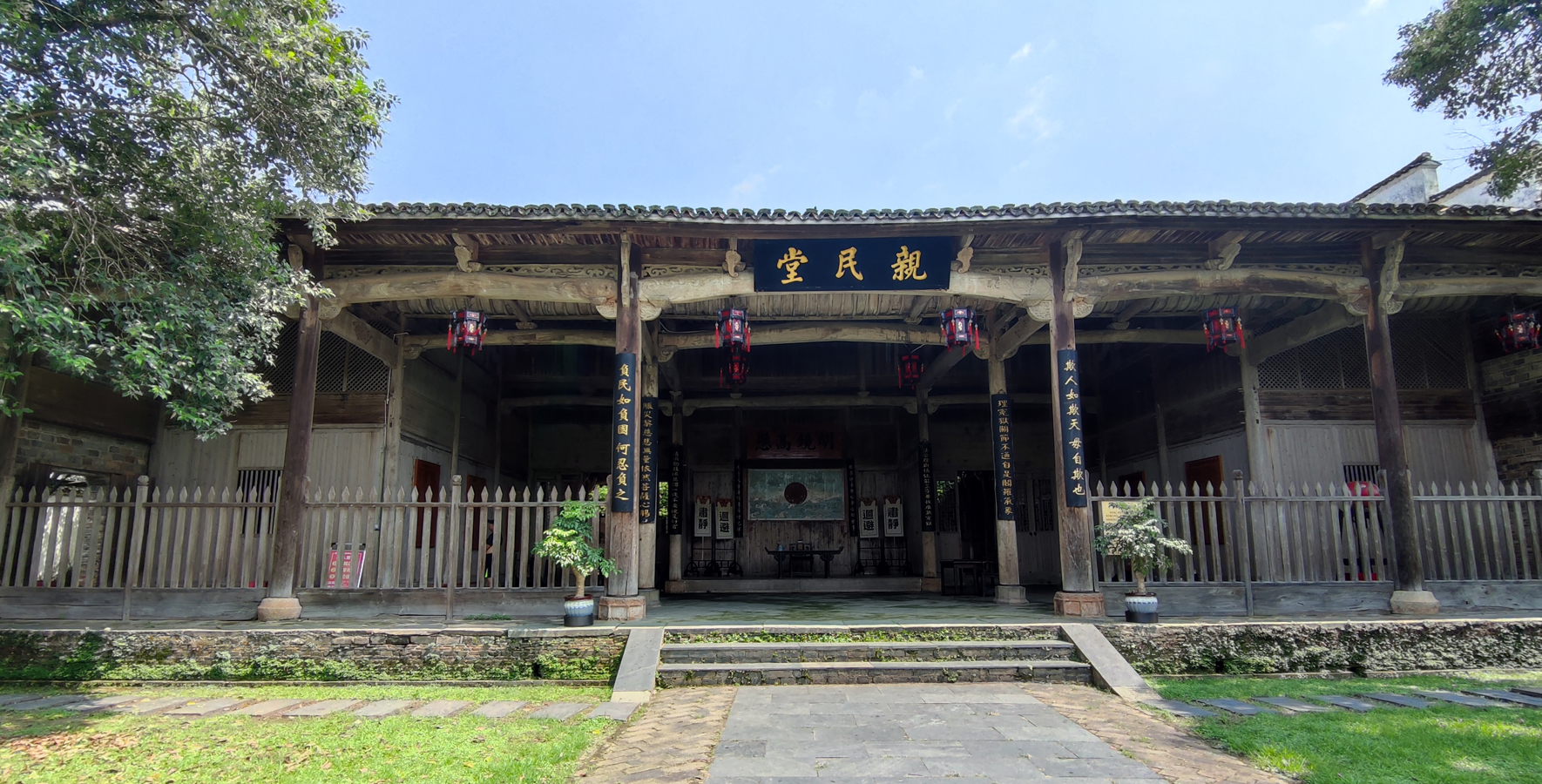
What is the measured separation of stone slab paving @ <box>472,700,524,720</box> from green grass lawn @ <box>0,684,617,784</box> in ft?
0.46

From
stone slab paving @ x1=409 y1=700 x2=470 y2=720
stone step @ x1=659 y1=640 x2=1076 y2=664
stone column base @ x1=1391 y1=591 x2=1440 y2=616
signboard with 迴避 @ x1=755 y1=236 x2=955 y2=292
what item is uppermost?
signboard with 迴避 @ x1=755 y1=236 x2=955 y2=292

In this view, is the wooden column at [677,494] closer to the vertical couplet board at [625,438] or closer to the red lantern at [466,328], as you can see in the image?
the red lantern at [466,328]

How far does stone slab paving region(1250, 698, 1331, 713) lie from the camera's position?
5438mm

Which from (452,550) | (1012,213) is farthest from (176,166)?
(1012,213)

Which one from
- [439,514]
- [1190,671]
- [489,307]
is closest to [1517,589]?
[1190,671]

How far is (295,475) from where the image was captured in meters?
7.91

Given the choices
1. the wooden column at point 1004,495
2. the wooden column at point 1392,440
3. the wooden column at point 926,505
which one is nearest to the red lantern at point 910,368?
the wooden column at point 926,505

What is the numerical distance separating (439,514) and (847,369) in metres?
7.76

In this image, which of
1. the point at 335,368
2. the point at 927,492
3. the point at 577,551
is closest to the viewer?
the point at 577,551

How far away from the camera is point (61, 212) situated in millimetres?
5355

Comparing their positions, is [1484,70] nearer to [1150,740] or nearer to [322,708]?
[1150,740]

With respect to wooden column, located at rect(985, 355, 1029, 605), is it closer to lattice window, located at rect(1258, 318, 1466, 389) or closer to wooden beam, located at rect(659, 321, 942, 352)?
wooden beam, located at rect(659, 321, 942, 352)

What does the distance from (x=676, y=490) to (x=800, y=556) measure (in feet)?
7.69

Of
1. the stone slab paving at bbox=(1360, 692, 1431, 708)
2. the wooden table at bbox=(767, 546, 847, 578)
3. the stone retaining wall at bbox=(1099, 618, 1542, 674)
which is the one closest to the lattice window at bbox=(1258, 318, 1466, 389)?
the stone retaining wall at bbox=(1099, 618, 1542, 674)
